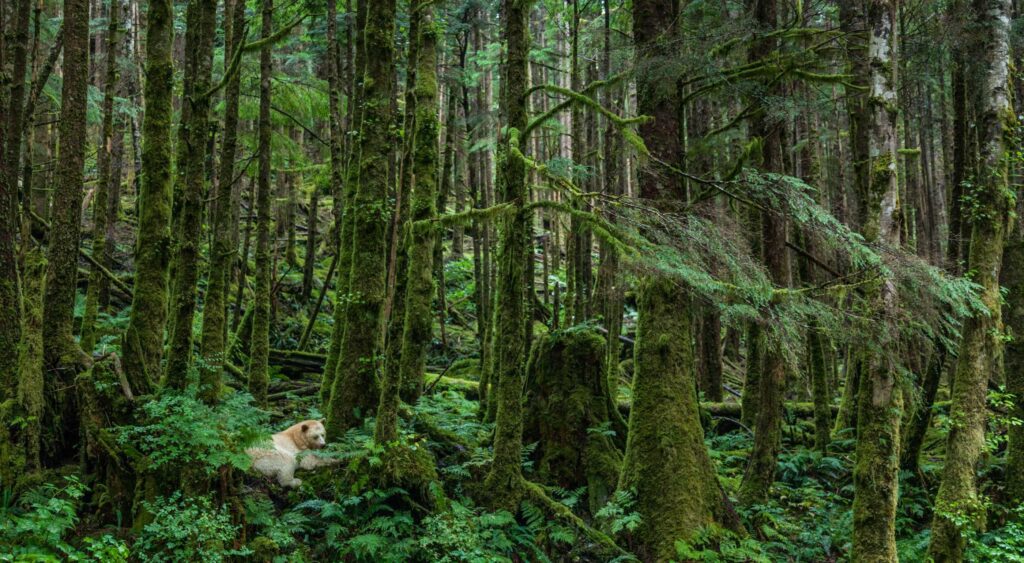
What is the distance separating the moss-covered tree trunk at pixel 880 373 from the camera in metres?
6.25

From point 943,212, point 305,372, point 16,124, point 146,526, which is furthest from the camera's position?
point 943,212

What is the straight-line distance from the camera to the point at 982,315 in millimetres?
7289

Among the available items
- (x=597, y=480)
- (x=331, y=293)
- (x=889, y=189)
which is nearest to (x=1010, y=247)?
(x=889, y=189)

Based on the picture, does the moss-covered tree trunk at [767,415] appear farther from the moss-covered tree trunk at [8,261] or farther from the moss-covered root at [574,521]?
the moss-covered tree trunk at [8,261]

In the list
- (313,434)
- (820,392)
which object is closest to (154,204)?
(313,434)

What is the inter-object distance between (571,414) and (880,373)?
379 centimetres

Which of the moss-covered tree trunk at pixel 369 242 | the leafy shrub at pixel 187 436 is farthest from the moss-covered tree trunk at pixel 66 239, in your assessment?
the moss-covered tree trunk at pixel 369 242

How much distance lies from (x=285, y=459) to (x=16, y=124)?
14.7 feet

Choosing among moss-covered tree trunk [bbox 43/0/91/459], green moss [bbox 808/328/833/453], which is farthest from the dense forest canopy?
green moss [bbox 808/328/833/453]

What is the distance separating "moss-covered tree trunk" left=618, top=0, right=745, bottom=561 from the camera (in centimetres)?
720

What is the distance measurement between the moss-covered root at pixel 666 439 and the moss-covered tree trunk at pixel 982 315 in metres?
2.35

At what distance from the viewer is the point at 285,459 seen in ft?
23.5

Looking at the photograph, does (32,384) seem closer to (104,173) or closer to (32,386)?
Answer: (32,386)

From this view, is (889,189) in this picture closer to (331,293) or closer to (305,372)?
(305,372)
